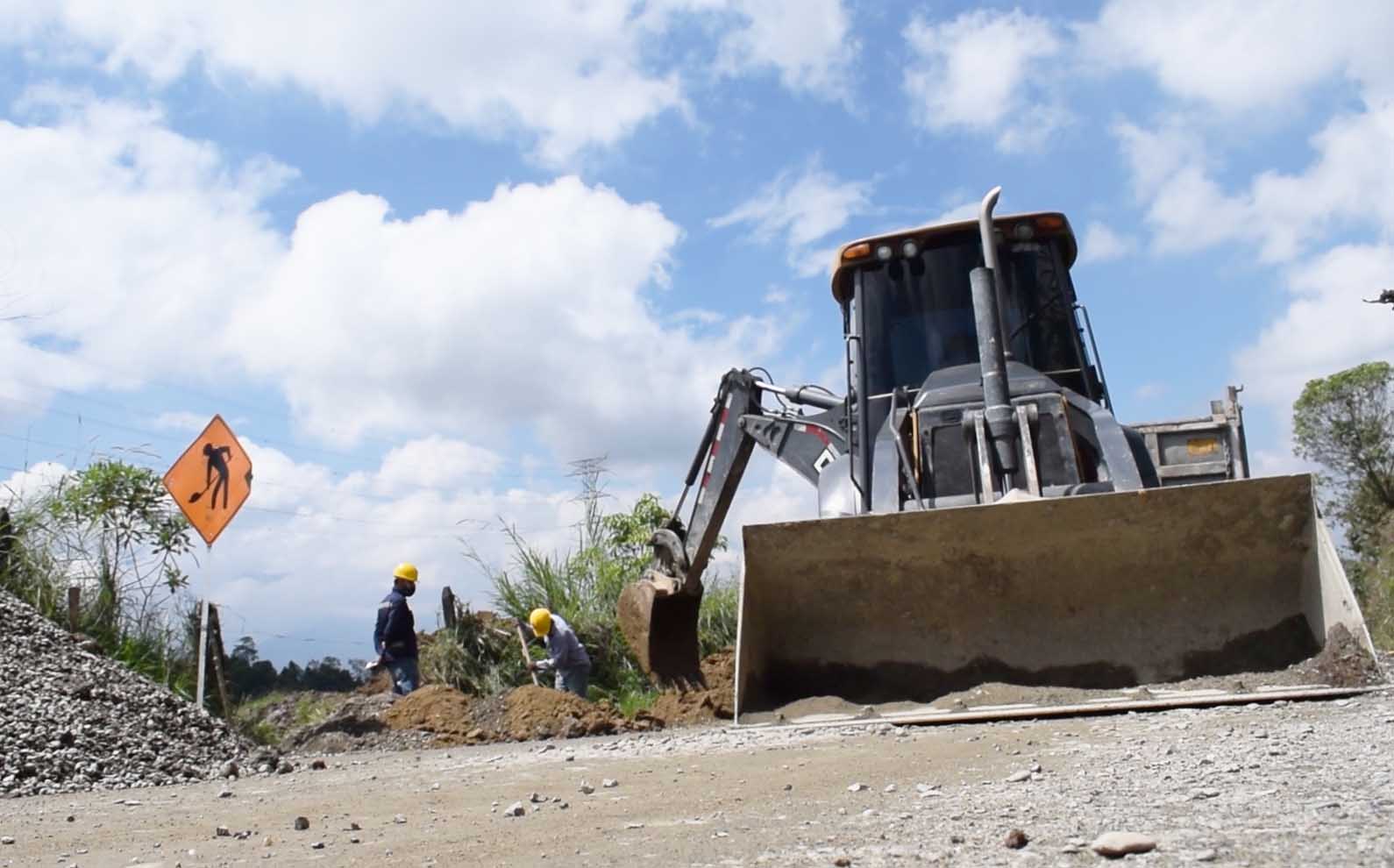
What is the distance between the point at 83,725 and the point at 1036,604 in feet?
18.5

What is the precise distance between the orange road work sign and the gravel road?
12.7 ft

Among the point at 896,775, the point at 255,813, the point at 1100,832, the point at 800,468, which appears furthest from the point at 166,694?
the point at 1100,832

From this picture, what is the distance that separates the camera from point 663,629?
1035 centimetres

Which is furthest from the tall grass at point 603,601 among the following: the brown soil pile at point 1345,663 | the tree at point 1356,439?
the tree at point 1356,439

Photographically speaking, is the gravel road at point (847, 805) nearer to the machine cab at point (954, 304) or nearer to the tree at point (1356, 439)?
the machine cab at point (954, 304)

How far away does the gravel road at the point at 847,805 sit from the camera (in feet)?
9.52

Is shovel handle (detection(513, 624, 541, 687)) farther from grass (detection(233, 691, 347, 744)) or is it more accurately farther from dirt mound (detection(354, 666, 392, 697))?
grass (detection(233, 691, 347, 744))

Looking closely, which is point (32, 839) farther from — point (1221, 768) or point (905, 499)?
point (905, 499)

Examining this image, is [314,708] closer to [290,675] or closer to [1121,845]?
[290,675]

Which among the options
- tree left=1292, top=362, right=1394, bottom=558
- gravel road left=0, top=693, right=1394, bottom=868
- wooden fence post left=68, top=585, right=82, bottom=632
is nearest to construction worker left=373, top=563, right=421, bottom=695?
wooden fence post left=68, top=585, right=82, bottom=632

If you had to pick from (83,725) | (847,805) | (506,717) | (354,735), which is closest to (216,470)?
(354,735)

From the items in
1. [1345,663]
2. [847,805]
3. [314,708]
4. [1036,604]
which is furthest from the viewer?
[314,708]

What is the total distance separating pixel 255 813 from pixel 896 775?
2.54 metres

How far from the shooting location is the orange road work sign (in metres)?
9.73
